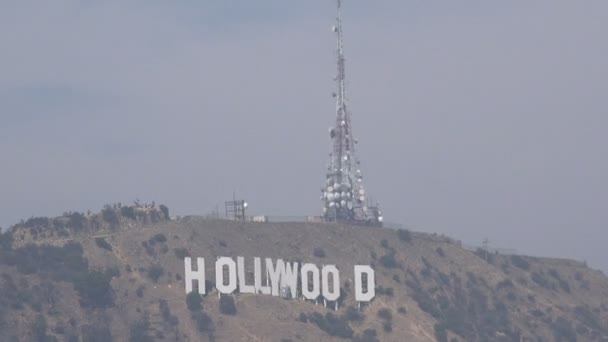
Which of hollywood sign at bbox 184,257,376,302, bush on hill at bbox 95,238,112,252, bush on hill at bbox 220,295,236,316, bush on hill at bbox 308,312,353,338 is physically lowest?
bush on hill at bbox 308,312,353,338

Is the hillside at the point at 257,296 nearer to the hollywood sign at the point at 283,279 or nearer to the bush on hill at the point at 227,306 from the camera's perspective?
the bush on hill at the point at 227,306

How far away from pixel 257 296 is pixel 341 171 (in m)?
19.3

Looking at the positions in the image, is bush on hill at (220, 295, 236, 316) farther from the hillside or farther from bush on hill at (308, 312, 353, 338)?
bush on hill at (308, 312, 353, 338)

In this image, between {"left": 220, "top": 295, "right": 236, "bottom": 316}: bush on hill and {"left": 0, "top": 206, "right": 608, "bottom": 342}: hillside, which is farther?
{"left": 220, "top": 295, "right": 236, "bottom": 316}: bush on hill

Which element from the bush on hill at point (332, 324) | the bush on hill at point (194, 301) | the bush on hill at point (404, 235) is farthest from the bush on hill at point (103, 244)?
the bush on hill at point (404, 235)

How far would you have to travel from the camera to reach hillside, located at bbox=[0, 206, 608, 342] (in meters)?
127

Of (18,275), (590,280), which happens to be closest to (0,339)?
(18,275)

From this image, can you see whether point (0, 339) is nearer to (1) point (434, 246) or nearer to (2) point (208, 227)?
(2) point (208, 227)

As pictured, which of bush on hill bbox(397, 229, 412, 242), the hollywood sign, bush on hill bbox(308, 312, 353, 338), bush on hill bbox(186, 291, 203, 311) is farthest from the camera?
bush on hill bbox(397, 229, 412, 242)

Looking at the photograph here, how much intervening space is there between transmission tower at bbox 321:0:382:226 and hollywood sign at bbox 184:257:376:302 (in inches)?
437

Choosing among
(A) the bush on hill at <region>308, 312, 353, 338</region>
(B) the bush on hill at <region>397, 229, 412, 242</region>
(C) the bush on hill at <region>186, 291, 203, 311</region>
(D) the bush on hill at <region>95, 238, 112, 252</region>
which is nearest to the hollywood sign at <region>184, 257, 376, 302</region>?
(C) the bush on hill at <region>186, 291, 203, 311</region>

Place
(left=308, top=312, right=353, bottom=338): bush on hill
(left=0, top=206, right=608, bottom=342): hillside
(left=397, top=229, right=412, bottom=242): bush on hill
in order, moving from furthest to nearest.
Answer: (left=397, top=229, right=412, bottom=242): bush on hill
(left=308, top=312, right=353, bottom=338): bush on hill
(left=0, top=206, right=608, bottom=342): hillside

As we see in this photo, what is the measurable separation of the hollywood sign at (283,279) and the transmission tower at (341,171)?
1110 cm

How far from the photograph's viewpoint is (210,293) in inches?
5197
